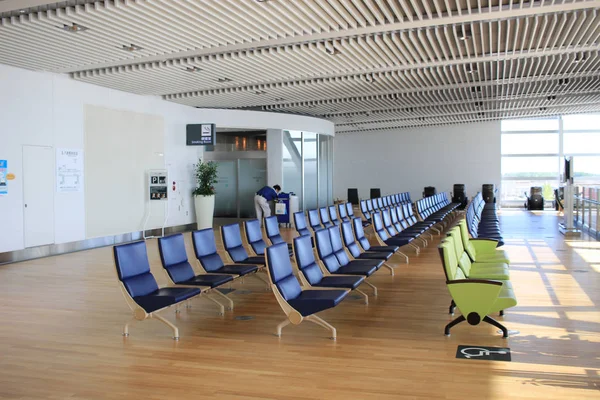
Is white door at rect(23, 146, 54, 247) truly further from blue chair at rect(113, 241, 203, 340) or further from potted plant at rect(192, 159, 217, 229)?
blue chair at rect(113, 241, 203, 340)

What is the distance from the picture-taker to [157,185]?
1322cm

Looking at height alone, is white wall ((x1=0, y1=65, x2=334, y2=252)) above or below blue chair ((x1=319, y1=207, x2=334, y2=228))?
above

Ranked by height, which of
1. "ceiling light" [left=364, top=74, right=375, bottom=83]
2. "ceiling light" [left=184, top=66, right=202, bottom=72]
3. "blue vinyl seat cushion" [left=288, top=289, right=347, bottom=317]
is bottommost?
"blue vinyl seat cushion" [left=288, top=289, right=347, bottom=317]

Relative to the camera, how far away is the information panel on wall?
1315cm

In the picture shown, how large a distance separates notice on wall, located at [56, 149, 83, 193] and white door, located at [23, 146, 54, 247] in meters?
0.17

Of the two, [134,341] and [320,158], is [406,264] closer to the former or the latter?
[134,341]

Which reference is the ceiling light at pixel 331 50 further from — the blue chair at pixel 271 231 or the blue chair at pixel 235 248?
the blue chair at pixel 235 248

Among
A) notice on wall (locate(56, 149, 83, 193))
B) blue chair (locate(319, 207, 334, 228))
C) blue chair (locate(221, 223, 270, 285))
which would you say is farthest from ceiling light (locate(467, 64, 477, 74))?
notice on wall (locate(56, 149, 83, 193))

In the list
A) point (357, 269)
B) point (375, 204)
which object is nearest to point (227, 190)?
point (375, 204)

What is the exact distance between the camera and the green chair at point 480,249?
6721mm

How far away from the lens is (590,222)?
1347 cm

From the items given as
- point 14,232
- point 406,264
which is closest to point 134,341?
point 406,264

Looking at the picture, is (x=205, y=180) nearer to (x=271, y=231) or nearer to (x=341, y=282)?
(x=271, y=231)

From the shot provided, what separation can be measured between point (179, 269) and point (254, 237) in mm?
1900
